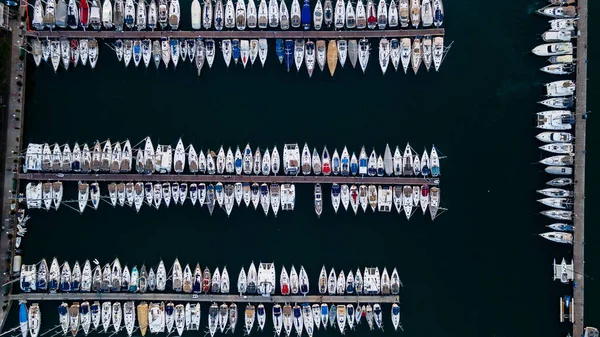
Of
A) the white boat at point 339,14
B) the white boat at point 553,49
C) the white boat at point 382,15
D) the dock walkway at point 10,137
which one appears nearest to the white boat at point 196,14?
the white boat at point 339,14

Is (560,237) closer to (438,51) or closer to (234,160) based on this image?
(438,51)

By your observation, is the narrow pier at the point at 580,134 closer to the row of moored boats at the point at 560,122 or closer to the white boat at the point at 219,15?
the row of moored boats at the point at 560,122

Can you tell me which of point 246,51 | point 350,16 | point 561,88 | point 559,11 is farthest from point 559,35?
point 246,51

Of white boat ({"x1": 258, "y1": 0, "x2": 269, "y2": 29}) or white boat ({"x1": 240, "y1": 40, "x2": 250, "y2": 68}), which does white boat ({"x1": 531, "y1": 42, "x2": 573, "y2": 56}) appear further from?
white boat ({"x1": 240, "y1": 40, "x2": 250, "y2": 68})

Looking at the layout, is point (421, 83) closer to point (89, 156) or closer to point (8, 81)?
point (89, 156)

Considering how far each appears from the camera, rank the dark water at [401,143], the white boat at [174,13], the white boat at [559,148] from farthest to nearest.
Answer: the dark water at [401,143], the white boat at [174,13], the white boat at [559,148]

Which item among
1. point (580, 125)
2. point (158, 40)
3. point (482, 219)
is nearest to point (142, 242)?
point (158, 40)
